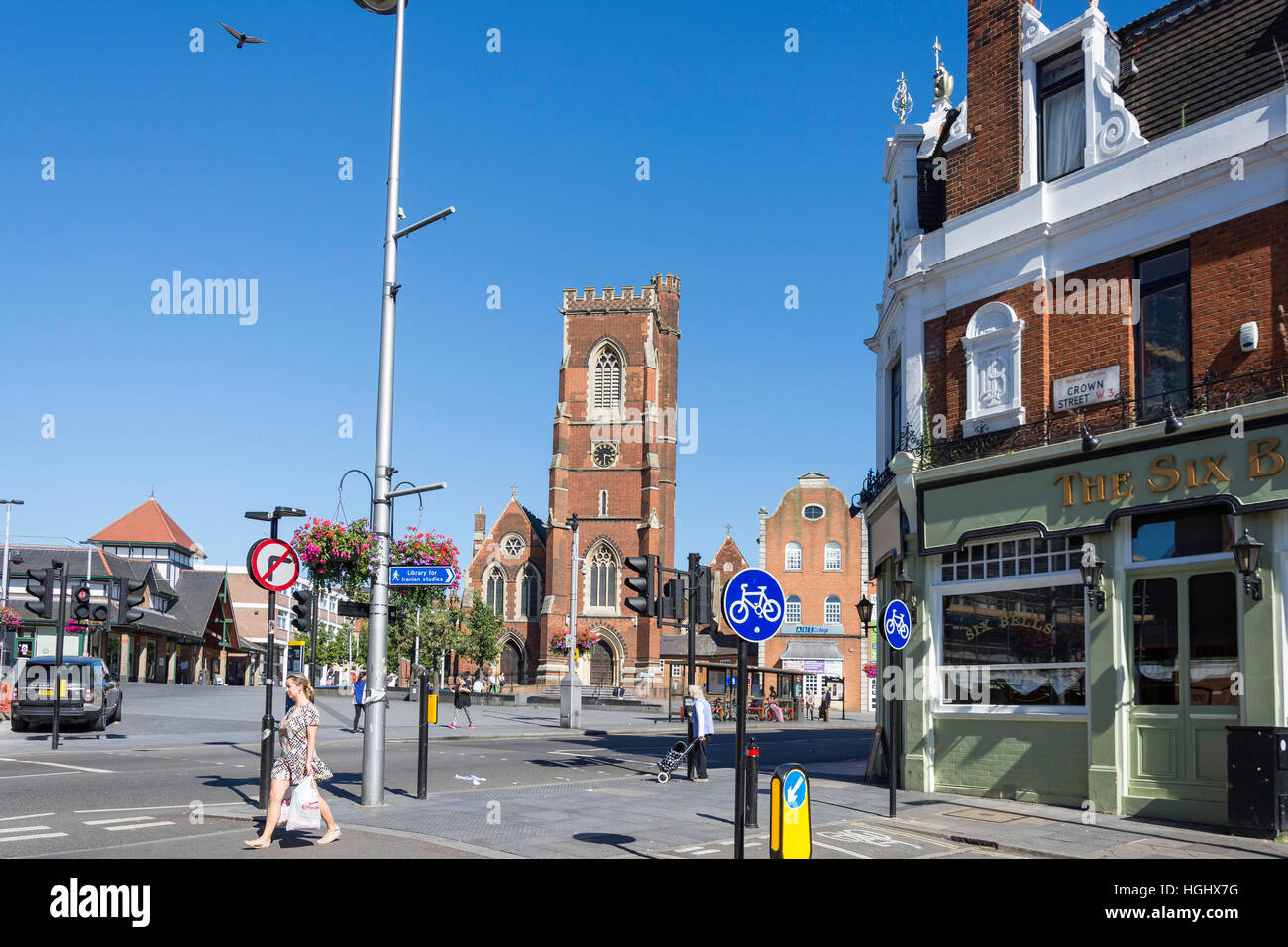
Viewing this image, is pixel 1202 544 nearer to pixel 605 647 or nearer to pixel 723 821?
pixel 723 821

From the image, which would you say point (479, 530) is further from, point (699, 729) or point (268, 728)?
point (268, 728)

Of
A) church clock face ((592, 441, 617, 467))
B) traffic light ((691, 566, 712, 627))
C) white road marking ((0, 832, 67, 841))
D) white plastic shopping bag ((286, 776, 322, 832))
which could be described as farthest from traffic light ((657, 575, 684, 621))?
church clock face ((592, 441, 617, 467))

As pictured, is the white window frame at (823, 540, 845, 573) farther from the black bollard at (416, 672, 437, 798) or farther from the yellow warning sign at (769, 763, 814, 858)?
the yellow warning sign at (769, 763, 814, 858)

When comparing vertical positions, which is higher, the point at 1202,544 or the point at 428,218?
the point at 428,218

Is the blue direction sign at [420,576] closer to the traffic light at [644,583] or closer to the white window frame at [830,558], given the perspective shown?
the traffic light at [644,583]

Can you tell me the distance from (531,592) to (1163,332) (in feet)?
229

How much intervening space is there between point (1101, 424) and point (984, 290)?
2.96 m

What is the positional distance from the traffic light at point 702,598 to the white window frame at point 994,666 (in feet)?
10.9

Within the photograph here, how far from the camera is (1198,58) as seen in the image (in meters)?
15.0

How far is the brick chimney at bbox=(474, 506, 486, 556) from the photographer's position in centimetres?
8419

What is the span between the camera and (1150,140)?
584 inches

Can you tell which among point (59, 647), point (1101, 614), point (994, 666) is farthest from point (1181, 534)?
point (59, 647)

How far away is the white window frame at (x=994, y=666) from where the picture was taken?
1488 cm
